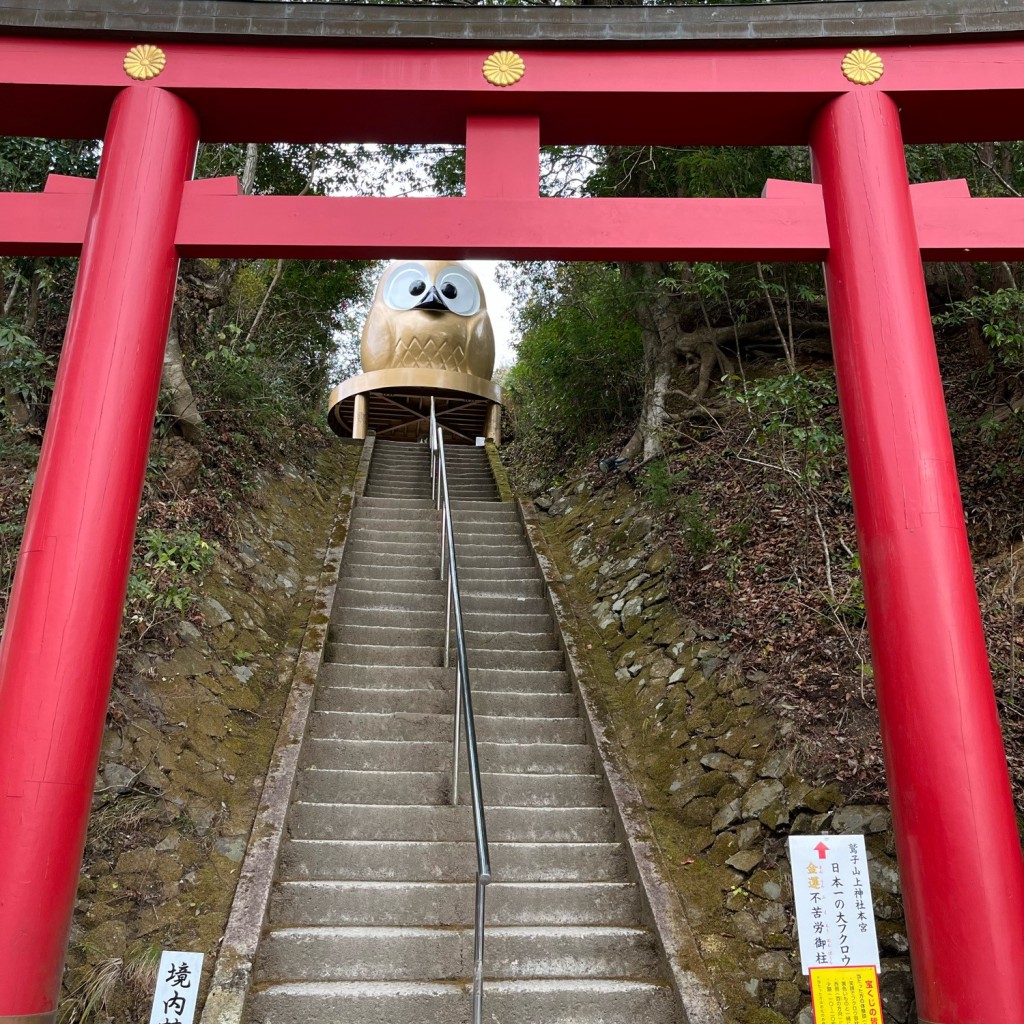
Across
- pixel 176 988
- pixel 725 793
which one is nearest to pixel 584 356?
pixel 725 793

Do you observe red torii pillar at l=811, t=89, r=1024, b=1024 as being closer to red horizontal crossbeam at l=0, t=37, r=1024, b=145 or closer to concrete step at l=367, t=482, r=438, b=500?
red horizontal crossbeam at l=0, t=37, r=1024, b=145

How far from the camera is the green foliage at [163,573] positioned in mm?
4984

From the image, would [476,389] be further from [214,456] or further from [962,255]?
[962,255]

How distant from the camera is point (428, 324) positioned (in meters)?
12.9

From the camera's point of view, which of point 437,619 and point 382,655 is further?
point 437,619

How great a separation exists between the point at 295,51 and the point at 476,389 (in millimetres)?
9173

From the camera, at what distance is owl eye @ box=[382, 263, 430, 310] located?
1307cm

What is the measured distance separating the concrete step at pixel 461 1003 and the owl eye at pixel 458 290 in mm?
10917

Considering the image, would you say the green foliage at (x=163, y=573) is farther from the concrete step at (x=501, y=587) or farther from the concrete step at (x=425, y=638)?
the concrete step at (x=501, y=587)

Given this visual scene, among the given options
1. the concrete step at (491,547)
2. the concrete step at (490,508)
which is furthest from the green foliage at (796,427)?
the concrete step at (490,508)

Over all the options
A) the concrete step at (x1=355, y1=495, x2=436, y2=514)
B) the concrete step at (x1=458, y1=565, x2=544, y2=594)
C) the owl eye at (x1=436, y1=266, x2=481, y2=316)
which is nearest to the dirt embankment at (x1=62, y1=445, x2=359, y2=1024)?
the concrete step at (x1=458, y1=565, x2=544, y2=594)

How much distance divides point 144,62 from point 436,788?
377 centimetres

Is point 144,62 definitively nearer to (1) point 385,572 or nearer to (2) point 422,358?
(1) point 385,572

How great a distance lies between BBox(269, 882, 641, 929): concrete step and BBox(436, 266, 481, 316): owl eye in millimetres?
10377
